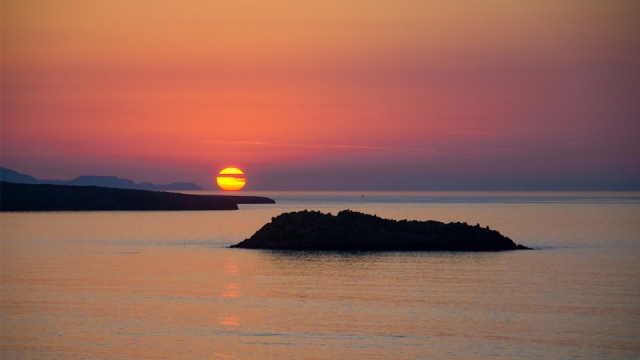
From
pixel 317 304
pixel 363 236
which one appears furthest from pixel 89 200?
pixel 317 304

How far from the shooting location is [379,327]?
29.3 meters

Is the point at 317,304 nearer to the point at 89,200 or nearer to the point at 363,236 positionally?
the point at 363,236

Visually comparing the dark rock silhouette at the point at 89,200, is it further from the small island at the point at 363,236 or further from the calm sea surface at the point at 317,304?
the small island at the point at 363,236

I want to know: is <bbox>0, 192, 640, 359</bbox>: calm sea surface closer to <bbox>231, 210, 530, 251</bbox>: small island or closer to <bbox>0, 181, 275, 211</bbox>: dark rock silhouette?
<bbox>231, 210, 530, 251</bbox>: small island

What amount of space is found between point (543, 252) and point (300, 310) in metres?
34.7

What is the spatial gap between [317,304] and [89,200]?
453ft

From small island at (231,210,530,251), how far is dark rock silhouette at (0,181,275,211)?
10288cm

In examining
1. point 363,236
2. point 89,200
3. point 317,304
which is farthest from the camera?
point 89,200

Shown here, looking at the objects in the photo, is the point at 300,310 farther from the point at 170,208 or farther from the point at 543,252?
the point at 170,208

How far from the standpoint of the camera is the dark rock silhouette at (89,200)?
156000mm

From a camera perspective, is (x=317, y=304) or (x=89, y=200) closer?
(x=317, y=304)

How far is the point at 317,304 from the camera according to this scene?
3494 cm

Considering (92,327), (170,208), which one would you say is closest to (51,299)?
(92,327)

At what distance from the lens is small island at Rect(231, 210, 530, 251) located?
62.5 meters
